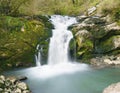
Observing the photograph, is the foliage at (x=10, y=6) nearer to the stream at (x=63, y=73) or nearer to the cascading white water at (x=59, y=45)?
the stream at (x=63, y=73)

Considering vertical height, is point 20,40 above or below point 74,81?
above

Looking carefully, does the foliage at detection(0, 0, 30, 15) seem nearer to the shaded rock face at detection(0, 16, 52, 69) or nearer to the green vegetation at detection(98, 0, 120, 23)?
the shaded rock face at detection(0, 16, 52, 69)

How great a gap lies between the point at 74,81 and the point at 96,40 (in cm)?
806

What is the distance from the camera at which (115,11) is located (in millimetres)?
33000

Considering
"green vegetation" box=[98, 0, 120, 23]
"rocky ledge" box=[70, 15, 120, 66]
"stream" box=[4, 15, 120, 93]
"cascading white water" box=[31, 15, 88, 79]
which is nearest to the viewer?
"stream" box=[4, 15, 120, 93]

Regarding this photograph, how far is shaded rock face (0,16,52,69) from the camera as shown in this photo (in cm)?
2891

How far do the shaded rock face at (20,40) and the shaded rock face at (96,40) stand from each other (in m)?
3.51

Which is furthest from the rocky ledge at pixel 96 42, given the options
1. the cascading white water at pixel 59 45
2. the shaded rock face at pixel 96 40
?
the cascading white water at pixel 59 45

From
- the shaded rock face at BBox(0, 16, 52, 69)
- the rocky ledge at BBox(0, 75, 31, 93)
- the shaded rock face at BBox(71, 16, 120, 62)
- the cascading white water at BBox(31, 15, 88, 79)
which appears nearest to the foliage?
the shaded rock face at BBox(0, 16, 52, 69)

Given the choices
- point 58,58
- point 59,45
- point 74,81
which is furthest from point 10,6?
point 74,81

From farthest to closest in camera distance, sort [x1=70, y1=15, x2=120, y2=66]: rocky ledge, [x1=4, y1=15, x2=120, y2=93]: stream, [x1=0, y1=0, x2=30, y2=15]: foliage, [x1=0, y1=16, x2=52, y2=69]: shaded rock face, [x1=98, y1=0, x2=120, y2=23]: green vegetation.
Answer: [x1=0, y1=0, x2=30, y2=15]: foliage → [x1=98, y1=0, x2=120, y2=23]: green vegetation → [x1=70, y1=15, x2=120, y2=66]: rocky ledge → [x1=0, y1=16, x2=52, y2=69]: shaded rock face → [x1=4, y1=15, x2=120, y2=93]: stream

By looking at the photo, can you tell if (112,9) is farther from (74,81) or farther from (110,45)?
(74,81)

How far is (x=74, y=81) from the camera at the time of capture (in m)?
24.5

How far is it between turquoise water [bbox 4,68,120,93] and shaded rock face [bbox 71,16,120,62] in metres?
3.67
